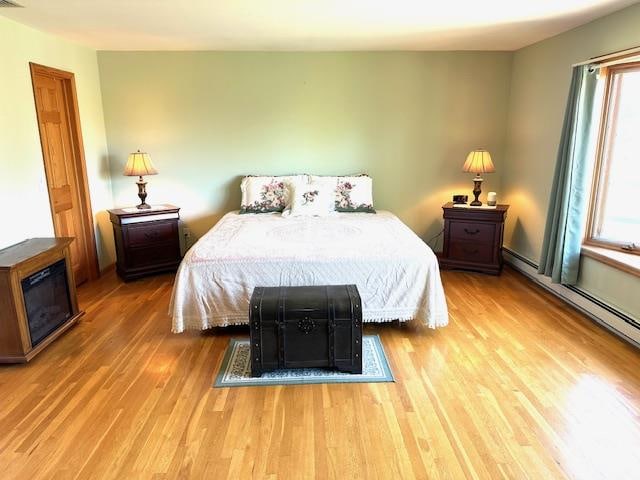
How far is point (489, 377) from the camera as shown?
247 cm

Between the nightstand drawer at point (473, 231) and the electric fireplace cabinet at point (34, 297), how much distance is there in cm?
347

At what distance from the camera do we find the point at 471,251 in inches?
171

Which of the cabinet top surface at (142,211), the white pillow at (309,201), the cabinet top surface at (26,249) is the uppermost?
the white pillow at (309,201)

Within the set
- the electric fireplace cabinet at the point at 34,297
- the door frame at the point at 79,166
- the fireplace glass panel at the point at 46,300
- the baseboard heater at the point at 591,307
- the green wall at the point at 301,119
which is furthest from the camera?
the green wall at the point at 301,119

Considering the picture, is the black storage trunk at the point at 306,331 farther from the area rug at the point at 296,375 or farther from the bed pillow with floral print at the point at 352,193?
the bed pillow with floral print at the point at 352,193

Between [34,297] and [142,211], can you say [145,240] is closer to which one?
[142,211]

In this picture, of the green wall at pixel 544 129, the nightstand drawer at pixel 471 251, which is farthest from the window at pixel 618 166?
the nightstand drawer at pixel 471 251

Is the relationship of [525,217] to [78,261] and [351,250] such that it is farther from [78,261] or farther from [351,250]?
[78,261]

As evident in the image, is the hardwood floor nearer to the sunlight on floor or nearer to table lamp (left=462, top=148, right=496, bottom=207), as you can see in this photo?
the sunlight on floor

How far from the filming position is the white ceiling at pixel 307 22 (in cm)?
283

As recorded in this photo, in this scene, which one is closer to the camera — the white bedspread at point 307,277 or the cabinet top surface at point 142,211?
the white bedspread at point 307,277

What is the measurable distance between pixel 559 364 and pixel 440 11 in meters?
2.49

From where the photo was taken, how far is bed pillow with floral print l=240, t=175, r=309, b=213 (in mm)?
4289

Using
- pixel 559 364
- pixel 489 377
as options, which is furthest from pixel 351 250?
pixel 559 364
